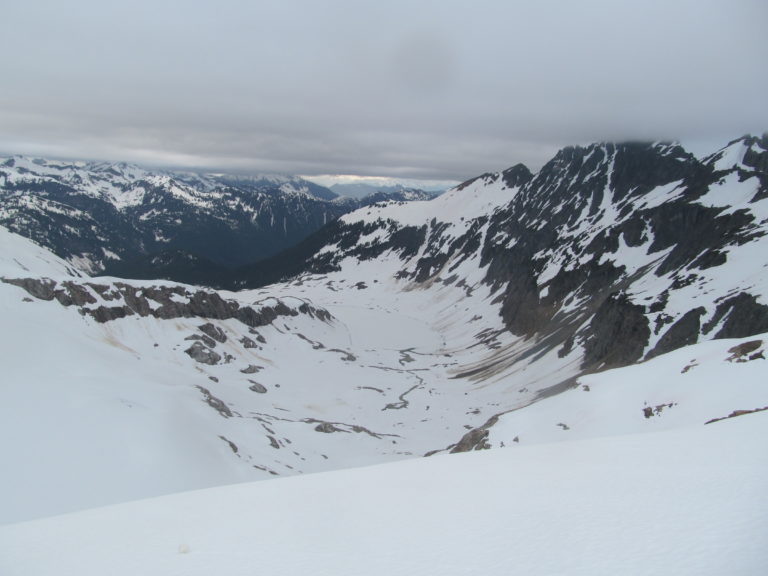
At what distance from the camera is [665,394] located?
28953 millimetres

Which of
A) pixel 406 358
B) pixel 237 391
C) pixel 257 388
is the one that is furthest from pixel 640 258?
pixel 237 391

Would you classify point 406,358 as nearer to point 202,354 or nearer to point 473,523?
point 202,354

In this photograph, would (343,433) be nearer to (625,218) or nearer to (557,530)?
(557,530)

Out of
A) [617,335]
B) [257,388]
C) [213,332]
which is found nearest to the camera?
[617,335]

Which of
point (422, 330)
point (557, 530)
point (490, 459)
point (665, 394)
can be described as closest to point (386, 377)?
point (422, 330)

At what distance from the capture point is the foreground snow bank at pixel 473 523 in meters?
8.47

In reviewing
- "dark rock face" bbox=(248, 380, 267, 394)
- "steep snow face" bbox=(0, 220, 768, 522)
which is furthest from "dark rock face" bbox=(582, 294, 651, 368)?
"dark rock face" bbox=(248, 380, 267, 394)

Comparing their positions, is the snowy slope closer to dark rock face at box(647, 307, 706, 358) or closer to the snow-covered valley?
dark rock face at box(647, 307, 706, 358)

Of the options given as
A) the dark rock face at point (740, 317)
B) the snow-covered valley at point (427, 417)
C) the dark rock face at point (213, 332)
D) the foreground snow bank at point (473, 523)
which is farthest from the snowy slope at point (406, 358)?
the foreground snow bank at point (473, 523)

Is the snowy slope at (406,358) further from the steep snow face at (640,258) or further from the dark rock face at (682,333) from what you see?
the steep snow face at (640,258)

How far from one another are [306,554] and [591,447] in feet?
35.2

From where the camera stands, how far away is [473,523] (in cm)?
1062

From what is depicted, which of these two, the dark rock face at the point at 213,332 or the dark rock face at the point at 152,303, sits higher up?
the dark rock face at the point at 152,303

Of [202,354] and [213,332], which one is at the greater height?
[213,332]
